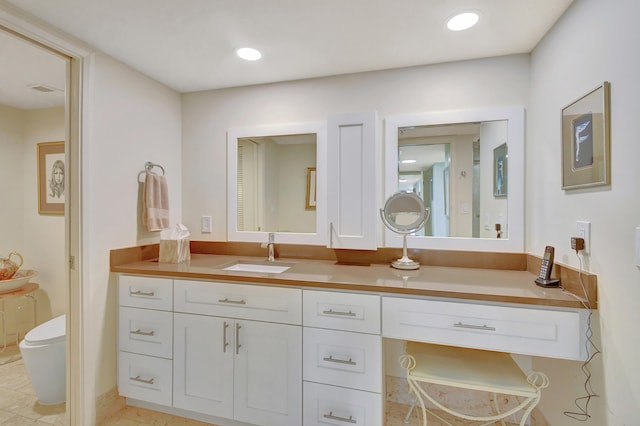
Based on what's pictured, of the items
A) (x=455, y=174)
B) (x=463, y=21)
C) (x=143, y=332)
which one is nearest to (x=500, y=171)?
(x=455, y=174)

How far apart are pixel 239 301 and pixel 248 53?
1399 millimetres

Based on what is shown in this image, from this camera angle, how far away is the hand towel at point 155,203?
76.8 inches

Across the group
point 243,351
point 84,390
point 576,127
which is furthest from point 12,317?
point 576,127

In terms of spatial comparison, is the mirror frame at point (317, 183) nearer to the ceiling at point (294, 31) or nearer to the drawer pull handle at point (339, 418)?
the ceiling at point (294, 31)

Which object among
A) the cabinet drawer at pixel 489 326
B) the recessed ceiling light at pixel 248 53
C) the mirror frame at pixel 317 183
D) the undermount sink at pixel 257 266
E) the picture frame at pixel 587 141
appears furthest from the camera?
the mirror frame at pixel 317 183

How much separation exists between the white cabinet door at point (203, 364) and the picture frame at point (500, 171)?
1684 millimetres

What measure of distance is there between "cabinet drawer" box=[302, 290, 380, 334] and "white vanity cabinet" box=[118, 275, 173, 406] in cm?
82

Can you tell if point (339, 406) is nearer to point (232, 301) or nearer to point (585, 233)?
point (232, 301)

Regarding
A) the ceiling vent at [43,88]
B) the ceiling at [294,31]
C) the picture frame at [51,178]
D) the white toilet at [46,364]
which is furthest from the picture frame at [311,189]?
the picture frame at [51,178]

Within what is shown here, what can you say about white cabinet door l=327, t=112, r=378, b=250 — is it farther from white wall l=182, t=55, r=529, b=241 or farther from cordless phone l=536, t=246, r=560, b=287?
cordless phone l=536, t=246, r=560, b=287

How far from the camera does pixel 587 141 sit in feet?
3.83

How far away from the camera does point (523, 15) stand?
137 centimetres

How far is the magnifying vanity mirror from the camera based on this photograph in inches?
70.9

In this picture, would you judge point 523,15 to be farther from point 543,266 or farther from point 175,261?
point 175,261
